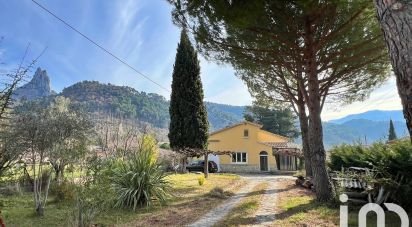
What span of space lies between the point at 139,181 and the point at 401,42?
967 centimetres

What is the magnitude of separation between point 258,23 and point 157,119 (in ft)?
277

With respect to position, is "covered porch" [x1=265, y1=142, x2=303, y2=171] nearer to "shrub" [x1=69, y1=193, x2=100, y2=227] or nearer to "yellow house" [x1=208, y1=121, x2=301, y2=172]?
"yellow house" [x1=208, y1=121, x2=301, y2=172]

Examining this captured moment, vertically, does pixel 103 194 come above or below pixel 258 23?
below

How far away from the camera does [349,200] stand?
33.8 ft

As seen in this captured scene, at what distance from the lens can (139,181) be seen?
38.0ft

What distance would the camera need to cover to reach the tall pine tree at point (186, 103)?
98.3 feet

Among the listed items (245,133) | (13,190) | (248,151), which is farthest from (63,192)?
(245,133)

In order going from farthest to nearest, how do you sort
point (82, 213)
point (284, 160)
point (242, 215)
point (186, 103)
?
point (284, 160)
point (186, 103)
point (242, 215)
point (82, 213)

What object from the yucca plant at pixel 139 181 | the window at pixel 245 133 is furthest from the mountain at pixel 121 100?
the yucca plant at pixel 139 181

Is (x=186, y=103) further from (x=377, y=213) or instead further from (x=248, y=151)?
(x=377, y=213)

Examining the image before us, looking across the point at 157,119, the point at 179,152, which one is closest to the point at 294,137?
the point at 179,152

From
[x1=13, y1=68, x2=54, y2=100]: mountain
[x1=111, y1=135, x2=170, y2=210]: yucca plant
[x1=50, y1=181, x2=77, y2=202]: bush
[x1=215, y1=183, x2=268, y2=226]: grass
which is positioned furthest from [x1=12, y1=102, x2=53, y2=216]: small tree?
[x1=215, y1=183, x2=268, y2=226]: grass

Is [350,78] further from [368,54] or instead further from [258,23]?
[258,23]

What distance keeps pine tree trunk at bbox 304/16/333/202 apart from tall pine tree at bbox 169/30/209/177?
723 inches
